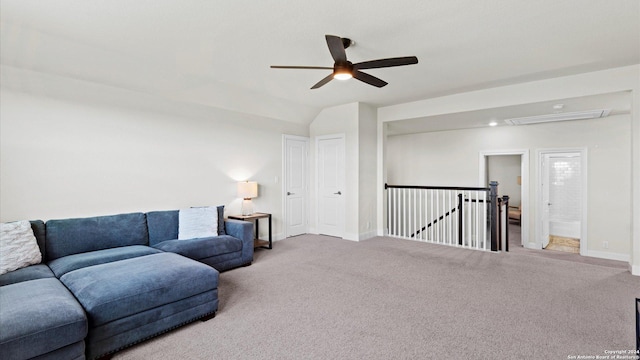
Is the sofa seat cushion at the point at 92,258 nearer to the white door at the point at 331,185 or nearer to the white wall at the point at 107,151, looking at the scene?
the white wall at the point at 107,151

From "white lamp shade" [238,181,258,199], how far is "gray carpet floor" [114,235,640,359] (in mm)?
1195

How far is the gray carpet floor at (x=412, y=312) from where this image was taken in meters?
2.27

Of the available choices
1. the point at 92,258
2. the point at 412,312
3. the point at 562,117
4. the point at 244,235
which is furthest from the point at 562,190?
the point at 92,258

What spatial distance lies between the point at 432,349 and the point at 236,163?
13.7 feet

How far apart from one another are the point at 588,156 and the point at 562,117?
3.42 feet

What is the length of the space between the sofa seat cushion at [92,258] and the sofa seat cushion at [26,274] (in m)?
0.07

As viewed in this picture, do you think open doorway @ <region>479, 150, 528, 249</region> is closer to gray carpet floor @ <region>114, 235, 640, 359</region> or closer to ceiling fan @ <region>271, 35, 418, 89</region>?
gray carpet floor @ <region>114, 235, 640, 359</region>

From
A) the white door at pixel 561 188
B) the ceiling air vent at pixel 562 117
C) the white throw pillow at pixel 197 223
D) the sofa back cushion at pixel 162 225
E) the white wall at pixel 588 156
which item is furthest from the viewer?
the white door at pixel 561 188

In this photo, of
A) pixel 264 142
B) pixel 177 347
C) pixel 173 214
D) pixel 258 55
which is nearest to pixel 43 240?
pixel 173 214

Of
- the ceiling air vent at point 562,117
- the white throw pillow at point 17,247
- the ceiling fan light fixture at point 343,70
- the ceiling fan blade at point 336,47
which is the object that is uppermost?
the ceiling fan blade at point 336,47

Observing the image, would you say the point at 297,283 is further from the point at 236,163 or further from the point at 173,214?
the point at 236,163

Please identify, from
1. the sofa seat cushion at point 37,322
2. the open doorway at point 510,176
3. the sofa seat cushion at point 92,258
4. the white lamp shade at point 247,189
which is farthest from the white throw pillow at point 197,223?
the open doorway at point 510,176

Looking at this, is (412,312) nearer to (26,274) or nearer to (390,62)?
(390,62)

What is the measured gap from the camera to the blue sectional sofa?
1863 mm
